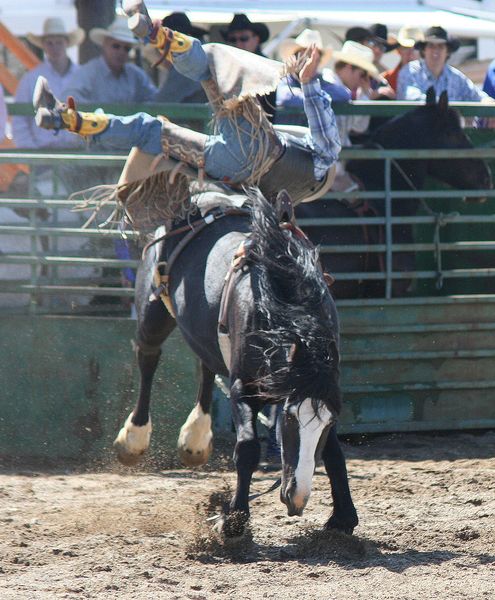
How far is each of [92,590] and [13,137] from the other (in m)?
4.00

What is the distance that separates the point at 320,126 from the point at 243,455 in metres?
1.62

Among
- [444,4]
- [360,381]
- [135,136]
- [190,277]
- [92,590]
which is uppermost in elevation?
[444,4]

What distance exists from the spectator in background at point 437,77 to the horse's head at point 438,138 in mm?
955

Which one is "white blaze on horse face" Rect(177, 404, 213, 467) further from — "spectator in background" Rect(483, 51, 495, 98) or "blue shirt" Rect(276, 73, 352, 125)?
"spectator in background" Rect(483, 51, 495, 98)

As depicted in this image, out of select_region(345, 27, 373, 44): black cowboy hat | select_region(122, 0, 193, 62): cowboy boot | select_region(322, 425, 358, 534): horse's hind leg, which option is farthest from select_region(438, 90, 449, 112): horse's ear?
select_region(322, 425, 358, 534): horse's hind leg

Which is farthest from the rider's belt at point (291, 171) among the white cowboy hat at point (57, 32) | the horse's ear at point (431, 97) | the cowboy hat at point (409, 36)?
the white cowboy hat at point (57, 32)

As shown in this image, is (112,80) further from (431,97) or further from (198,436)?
(198,436)

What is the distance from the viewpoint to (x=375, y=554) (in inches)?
168

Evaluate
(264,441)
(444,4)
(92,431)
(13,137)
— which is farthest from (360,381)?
(444,4)

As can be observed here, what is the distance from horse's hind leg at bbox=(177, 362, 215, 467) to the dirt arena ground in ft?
0.53

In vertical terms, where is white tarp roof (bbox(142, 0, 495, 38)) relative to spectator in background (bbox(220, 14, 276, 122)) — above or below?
above

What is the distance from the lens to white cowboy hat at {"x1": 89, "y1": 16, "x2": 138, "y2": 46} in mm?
8094

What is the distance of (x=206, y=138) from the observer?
5062 millimetres

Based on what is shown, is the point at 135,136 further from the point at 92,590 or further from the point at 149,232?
the point at 92,590
